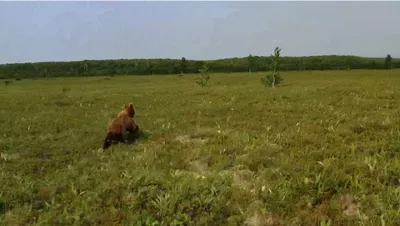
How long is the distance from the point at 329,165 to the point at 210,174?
2.40 meters

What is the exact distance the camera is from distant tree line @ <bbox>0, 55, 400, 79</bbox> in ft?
380

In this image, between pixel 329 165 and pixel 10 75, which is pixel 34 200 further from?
pixel 10 75

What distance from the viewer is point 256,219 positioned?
6.48 metres

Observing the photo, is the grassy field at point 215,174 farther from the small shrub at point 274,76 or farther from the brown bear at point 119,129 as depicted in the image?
the small shrub at point 274,76

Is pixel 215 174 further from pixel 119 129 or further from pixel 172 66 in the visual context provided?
pixel 172 66

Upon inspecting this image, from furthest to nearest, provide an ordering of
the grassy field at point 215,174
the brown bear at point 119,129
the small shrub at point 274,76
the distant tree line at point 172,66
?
the distant tree line at point 172,66 → the small shrub at point 274,76 → the brown bear at point 119,129 → the grassy field at point 215,174

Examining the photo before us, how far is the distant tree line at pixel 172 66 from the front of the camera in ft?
380

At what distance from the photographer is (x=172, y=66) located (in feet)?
393

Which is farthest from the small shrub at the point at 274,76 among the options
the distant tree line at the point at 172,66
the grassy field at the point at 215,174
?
the distant tree line at the point at 172,66

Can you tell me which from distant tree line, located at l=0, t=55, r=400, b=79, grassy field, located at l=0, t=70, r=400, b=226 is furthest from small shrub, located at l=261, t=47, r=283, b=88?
distant tree line, located at l=0, t=55, r=400, b=79

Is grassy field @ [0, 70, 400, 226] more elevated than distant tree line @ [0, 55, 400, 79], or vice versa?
distant tree line @ [0, 55, 400, 79]

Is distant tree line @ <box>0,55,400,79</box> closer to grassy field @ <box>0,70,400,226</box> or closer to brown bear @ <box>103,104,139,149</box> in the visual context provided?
brown bear @ <box>103,104,139,149</box>

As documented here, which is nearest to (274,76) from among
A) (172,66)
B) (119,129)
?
(119,129)

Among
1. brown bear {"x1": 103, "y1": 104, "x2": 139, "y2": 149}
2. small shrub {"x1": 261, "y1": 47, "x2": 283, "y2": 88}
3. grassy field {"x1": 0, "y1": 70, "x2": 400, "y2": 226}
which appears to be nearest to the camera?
grassy field {"x1": 0, "y1": 70, "x2": 400, "y2": 226}
